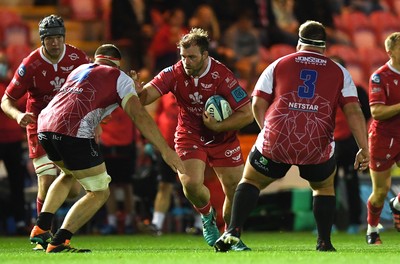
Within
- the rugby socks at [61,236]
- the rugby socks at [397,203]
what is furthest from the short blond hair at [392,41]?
the rugby socks at [61,236]

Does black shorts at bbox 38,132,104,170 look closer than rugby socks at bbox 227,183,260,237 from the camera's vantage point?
No

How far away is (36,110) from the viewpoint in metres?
13.4

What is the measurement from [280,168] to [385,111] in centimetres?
258

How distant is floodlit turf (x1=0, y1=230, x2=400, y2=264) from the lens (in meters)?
10.6

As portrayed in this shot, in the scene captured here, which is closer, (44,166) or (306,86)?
(306,86)

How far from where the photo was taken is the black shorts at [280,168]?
11.4 m

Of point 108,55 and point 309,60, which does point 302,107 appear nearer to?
point 309,60

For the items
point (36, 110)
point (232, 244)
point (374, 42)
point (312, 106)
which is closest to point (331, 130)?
point (312, 106)

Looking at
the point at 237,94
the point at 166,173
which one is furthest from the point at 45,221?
the point at 166,173

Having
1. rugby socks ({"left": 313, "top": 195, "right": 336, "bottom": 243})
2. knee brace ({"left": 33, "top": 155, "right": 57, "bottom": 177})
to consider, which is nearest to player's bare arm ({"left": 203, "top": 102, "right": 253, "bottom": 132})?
rugby socks ({"left": 313, "top": 195, "right": 336, "bottom": 243})

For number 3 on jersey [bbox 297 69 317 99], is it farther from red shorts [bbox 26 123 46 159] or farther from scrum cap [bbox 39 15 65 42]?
red shorts [bbox 26 123 46 159]

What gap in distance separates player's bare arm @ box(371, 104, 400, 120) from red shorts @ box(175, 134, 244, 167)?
66.1 inches

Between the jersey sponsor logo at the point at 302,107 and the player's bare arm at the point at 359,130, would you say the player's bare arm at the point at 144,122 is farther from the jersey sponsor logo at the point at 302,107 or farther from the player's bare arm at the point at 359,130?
the player's bare arm at the point at 359,130

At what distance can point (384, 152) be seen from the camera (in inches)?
545
